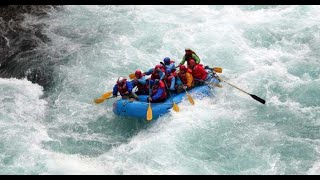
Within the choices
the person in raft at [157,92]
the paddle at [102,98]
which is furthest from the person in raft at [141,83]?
the paddle at [102,98]

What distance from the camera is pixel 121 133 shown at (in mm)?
10930

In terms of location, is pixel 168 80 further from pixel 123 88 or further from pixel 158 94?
pixel 123 88

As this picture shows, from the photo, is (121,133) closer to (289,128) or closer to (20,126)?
(20,126)

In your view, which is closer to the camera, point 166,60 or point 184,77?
point 184,77

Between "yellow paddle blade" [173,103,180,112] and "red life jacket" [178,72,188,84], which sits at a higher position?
"red life jacket" [178,72,188,84]

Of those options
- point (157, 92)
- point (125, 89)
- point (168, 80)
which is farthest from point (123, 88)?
point (168, 80)

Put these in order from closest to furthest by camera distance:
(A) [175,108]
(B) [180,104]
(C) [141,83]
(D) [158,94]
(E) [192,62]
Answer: (A) [175,108], (D) [158,94], (B) [180,104], (C) [141,83], (E) [192,62]

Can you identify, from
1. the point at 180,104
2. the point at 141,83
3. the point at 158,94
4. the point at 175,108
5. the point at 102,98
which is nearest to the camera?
the point at 175,108

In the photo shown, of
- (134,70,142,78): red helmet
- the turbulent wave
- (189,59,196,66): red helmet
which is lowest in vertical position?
the turbulent wave

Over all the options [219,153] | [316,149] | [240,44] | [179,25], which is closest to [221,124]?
[219,153]

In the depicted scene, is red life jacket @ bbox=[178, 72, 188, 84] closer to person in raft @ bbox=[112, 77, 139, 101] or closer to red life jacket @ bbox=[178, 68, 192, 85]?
red life jacket @ bbox=[178, 68, 192, 85]

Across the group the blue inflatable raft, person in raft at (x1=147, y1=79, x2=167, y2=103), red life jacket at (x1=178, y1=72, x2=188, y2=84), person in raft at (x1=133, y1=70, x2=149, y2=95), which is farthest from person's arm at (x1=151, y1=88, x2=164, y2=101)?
red life jacket at (x1=178, y1=72, x2=188, y2=84)

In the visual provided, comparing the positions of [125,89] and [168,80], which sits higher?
[168,80]

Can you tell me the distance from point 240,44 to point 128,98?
538 centimetres
